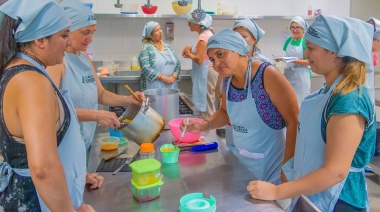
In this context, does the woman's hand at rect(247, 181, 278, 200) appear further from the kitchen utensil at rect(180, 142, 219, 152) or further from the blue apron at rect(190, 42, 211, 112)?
the blue apron at rect(190, 42, 211, 112)

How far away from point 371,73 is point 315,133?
2560 millimetres

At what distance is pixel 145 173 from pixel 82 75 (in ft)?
3.13

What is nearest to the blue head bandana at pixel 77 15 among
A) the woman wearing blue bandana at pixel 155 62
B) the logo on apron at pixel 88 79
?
the logo on apron at pixel 88 79

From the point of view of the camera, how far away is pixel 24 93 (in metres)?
1.05

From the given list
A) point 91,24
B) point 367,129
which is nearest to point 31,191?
point 91,24

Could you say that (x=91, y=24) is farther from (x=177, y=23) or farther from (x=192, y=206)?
(x=177, y=23)

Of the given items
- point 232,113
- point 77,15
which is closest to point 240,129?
point 232,113

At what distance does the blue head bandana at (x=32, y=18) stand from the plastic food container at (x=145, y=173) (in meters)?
0.54

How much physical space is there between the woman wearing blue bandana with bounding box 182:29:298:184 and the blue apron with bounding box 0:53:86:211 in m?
0.85

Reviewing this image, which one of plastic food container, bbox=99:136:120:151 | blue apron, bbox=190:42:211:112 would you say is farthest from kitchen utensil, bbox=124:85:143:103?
blue apron, bbox=190:42:211:112

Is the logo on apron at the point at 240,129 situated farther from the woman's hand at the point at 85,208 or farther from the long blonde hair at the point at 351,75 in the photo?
the woman's hand at the point at 85,208

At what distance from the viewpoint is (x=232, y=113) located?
1936 mm

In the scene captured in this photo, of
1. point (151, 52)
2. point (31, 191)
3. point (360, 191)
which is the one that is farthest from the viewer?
point (151, 52)

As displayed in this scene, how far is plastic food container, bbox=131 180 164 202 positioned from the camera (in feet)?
4.40
